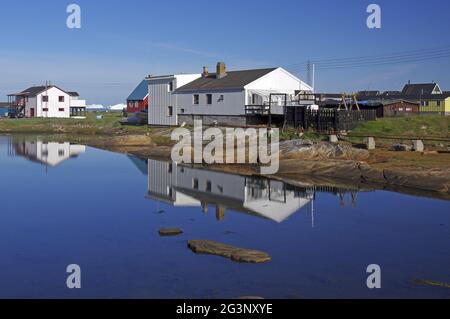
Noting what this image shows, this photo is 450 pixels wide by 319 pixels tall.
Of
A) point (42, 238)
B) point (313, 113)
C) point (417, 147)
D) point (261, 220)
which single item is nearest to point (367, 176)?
point (417, 147)

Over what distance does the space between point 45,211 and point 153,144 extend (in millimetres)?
25997

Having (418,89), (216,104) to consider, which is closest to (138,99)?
(216,104)

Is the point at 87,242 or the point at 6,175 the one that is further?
the point at 6,175

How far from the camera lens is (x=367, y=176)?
28.6m

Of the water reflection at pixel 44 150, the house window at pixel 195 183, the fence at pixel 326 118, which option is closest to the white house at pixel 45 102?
the water reflection at pixel 44 150

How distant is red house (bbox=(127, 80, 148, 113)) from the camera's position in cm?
8256

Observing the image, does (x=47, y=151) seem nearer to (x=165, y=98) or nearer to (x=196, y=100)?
(x=165, y=98)

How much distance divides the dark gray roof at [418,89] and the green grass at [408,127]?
44.6m

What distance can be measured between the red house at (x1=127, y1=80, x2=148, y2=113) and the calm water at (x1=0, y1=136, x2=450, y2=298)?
52.3m

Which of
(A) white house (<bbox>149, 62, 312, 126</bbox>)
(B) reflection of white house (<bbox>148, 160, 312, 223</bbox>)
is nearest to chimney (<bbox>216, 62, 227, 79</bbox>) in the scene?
(A) white house (<bbox>149, 62, 312, 126</bbox>)

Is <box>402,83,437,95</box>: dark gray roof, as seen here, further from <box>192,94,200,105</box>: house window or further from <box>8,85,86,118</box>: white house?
<box>8,85,86,118</box>: white house

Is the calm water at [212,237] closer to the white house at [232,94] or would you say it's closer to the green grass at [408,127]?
the green grass at [408,127]

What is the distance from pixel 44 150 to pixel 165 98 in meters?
12.7
